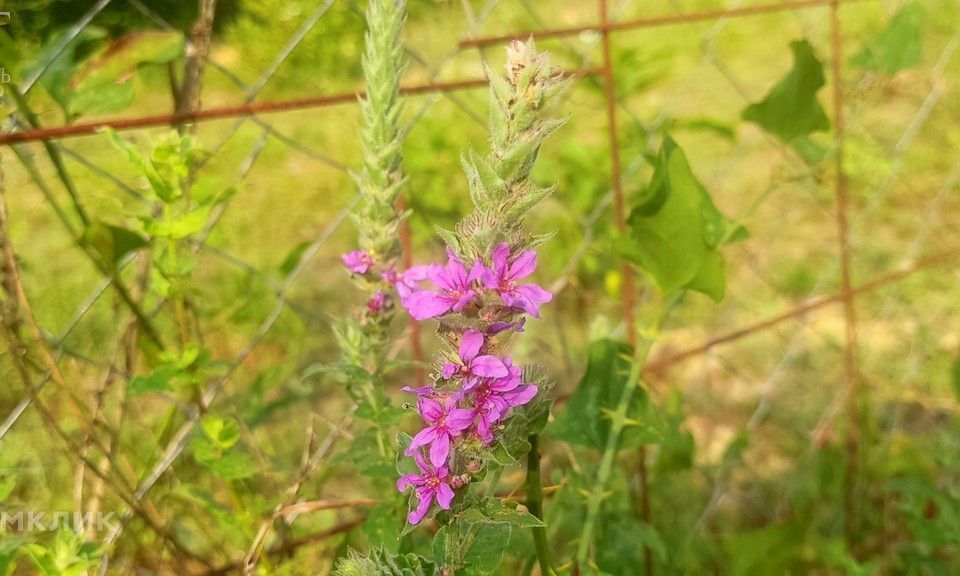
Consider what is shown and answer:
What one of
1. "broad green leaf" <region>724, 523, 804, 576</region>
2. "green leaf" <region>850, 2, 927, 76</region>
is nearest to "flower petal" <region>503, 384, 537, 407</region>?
"broad green leaf" <region>724, 523, 804, 576</region>

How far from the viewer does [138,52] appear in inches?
45.3

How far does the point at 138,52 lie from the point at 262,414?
57 cm

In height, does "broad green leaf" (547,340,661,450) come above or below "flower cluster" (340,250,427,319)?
below

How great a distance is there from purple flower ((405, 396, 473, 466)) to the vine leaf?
1.55ft

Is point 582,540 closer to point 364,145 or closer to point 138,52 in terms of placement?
point 364,145

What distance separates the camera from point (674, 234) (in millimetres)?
1108

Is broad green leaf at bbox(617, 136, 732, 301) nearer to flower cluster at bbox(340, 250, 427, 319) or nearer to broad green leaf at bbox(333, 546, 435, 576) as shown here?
flower cluster at bbox(340, 250, 427, 319)

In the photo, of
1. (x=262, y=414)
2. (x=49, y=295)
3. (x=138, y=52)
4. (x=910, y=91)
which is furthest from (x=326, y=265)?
(x=910, y=91)

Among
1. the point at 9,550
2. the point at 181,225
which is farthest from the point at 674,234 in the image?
the point at 9,550

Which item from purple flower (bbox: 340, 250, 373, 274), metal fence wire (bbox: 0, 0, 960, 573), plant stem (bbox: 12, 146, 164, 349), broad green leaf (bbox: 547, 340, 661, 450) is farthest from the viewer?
metal fence wire (bbox: 0, 0, 960, 573)

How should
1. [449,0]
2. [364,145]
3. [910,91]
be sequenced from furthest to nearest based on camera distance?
[910,91] < [449,0] < [364,145]

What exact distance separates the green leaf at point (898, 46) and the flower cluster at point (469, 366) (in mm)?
996

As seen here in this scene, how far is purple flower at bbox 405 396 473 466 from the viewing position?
2.28 feet

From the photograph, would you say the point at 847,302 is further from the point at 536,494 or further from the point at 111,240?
the point at 111,240
